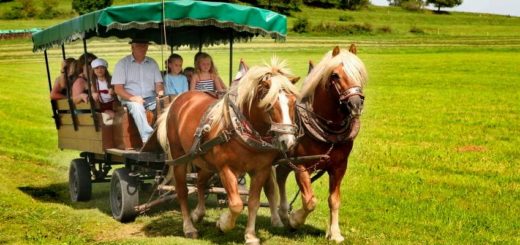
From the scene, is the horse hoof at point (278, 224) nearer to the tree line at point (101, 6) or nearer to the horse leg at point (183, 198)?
the horse leg at point (183, 198)

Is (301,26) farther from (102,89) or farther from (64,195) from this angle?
(102,89)

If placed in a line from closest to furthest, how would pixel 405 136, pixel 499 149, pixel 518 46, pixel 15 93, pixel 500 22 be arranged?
pixel 499 149, pixel 405 136, pixel 15 93, pixel 518 46, pixel 500 22

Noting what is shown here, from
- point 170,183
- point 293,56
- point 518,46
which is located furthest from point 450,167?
point 518,46

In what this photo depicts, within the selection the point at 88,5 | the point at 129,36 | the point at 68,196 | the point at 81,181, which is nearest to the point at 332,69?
the point at 129,36

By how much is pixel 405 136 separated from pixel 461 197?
302 inches

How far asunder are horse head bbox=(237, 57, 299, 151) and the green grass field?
5.15ft

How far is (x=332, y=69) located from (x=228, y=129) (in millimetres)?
1219

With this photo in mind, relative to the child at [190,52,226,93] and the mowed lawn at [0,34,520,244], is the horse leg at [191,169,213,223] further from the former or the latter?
the child at [190,52,226,93]

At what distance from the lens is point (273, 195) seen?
8625 millimetres

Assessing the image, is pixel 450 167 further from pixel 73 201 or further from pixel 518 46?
pixel 518 46

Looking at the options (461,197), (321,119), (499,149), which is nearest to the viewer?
(321,119)

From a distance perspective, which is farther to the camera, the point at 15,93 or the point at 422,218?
the point at 15,93

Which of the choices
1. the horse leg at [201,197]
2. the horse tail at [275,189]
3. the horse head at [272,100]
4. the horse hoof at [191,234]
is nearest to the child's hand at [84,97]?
the horse leg at [201,197]

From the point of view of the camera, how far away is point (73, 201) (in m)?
11.5
